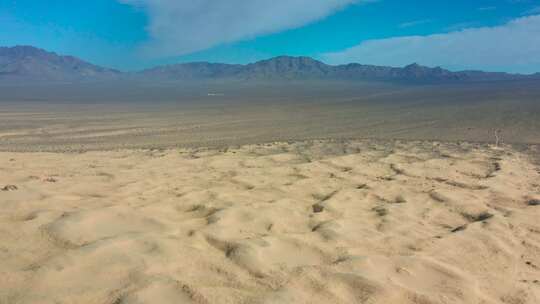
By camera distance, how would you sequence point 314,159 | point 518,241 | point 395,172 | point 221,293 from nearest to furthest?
point 221,293 < point 518,241 < point 395,172 < point 314,159

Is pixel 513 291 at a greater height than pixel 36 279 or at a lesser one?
lesser

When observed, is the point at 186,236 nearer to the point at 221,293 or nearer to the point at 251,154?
the point at 221,293

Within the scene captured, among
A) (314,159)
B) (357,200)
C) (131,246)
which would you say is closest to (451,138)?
(314,159)

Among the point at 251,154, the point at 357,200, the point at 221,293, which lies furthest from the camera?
the point at 251,154

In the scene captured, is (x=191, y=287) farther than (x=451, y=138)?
No

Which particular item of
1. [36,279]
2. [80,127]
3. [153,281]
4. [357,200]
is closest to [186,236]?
[153,281]

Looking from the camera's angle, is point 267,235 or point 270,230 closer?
point 267,235
